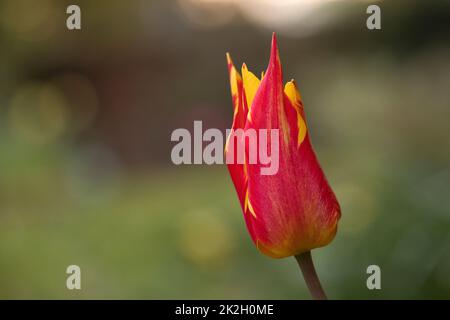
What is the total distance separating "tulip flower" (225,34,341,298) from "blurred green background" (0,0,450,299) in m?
0.77

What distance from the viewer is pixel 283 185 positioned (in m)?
0.39

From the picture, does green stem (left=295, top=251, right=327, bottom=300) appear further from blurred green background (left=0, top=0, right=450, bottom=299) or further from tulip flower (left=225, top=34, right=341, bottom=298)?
blurred green background (left=0, top=0, right=450, bottom=299)

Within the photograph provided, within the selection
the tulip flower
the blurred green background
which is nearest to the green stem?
the tulip flower

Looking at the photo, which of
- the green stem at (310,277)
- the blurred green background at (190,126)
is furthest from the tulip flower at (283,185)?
the blurred green background at (190,126)

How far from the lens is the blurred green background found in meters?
1.26

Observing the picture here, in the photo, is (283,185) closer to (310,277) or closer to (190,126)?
(310,277)

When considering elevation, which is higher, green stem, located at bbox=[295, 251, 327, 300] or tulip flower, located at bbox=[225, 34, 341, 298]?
tulip flower, located at bbox=[225, 34, 341, 298]

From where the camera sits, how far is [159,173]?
2.55m

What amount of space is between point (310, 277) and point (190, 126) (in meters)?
2.10

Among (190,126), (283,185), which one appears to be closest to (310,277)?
(283,185)

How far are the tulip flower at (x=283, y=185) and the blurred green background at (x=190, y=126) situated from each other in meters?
0.77
